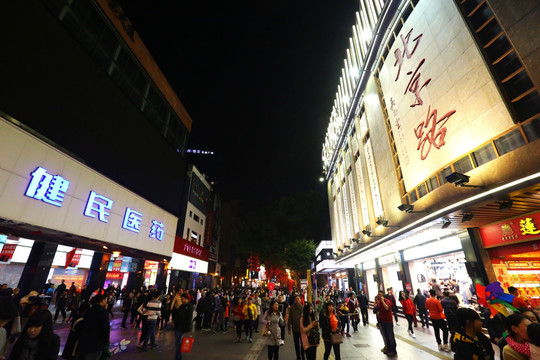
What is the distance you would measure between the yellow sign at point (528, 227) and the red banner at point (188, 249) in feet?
66.4

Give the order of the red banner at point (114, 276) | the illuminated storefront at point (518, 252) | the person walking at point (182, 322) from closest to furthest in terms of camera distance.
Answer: the person walking at point (182, 322), the illuminated storefront at point (518, 252), the red banner at point (114, 276)

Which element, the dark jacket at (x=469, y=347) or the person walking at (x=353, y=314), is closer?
the dark jacket at (x=469, y=347)

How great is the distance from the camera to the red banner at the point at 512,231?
8588mm

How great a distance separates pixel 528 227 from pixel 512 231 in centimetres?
66

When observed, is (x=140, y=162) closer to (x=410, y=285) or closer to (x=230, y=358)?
(x=230, y=358)

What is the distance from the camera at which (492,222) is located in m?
10.3

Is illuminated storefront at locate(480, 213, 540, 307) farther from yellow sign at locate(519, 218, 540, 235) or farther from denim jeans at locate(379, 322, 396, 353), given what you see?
denim jeans at locate(379, 322, 396, 353)

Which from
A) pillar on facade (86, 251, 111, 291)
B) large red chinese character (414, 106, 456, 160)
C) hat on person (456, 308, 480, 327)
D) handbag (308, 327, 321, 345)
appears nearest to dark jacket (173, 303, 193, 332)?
handbag (308, 327, 321, 345)

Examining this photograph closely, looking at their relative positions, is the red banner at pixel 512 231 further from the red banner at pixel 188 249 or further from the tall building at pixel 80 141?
the red banner at pixel 188 249

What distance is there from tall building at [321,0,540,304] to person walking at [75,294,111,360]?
10.4 meters

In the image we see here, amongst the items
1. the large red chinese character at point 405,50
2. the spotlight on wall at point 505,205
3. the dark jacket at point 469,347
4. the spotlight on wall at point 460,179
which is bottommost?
the dark jacket at point 469,347

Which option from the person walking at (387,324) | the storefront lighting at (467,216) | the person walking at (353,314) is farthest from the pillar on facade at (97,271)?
the storefront lighting at (467,216)

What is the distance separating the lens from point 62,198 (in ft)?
31.1

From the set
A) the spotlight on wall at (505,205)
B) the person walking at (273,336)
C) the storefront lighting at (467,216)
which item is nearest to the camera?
the person walking at (273,336)
